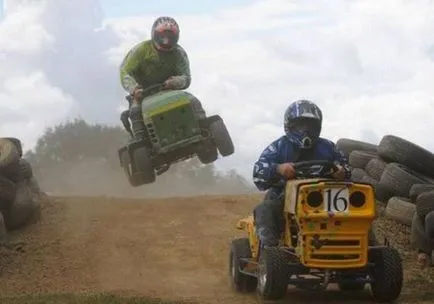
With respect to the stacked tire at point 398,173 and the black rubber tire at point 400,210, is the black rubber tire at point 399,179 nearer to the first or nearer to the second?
the stacked tire at point 398,173

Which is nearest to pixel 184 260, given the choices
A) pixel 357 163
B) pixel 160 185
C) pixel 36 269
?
pixel 36 269

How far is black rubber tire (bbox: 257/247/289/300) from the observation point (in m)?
8.80

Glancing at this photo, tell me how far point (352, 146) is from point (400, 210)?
280 cm

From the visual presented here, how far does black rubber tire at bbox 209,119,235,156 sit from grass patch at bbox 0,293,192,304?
20.4ft

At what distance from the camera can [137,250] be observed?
1272 cm

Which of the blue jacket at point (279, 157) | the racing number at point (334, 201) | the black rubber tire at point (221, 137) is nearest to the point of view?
the racing number at point (334, 201)

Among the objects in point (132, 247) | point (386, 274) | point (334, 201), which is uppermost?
point (334, 201)

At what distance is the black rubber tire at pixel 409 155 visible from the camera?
45.1 ft

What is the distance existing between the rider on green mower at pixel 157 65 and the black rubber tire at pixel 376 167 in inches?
115

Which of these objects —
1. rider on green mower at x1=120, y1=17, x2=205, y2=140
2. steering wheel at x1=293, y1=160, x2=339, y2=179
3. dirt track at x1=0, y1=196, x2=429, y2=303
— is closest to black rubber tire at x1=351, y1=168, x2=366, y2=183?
dirt track at x1=0, y1=196, x2=429, y2=303

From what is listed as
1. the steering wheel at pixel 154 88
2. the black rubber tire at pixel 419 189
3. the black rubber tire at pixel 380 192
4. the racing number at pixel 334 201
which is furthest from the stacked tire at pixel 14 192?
the racing number at pixel 334 201

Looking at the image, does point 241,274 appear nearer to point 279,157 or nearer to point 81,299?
point 279,157

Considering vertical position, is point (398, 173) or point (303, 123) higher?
point (303, 123)

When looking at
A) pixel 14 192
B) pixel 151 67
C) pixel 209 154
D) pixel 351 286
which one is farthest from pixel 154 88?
pixel 351 286
